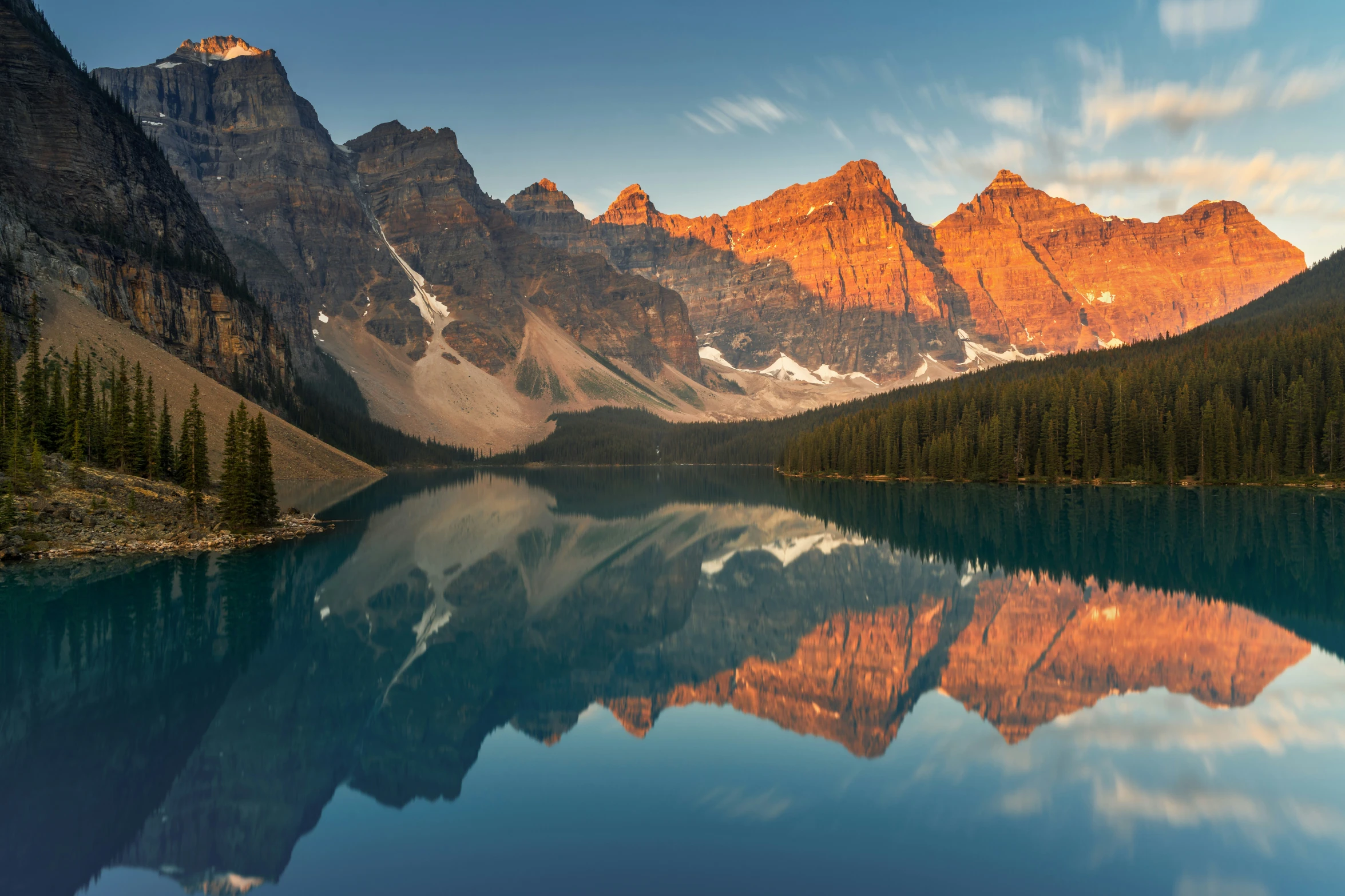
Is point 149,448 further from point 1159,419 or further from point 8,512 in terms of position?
point 1159,419

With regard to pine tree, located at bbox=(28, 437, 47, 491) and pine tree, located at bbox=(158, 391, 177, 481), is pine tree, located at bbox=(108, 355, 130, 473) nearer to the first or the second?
pine tree, located at bbox=(158, 391, 177, 481)

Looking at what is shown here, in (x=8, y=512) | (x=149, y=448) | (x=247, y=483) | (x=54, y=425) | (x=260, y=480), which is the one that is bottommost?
(x=8, y=512)

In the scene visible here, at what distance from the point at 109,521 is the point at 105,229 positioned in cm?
9653

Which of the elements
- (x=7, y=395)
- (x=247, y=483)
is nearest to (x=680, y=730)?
(x=247, y=483)

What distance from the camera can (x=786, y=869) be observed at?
30.6 ft

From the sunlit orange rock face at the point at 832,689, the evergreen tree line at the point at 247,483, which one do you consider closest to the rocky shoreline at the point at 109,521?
the evergreen tree line at the point at 247,483

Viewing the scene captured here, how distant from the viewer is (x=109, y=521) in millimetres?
38688

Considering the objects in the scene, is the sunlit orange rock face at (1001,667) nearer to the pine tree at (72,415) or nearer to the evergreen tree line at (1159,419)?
the pine tree at (72,415)

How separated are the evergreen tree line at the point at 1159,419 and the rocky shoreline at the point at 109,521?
78084mm

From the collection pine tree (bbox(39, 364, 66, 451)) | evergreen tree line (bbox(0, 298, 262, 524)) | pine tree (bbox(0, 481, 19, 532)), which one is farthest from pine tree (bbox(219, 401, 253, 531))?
pine tree (bbox(0, 481, 19, 532))

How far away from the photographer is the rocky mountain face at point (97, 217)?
96.2m

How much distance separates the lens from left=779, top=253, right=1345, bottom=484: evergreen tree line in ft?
260

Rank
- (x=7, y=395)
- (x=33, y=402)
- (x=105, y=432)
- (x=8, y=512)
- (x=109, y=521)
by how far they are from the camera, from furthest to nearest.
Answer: (x=105, y=432) < (x=7, y=395) < (x=33, y=402) < (x=109, y=521) < (x=8, y=512)

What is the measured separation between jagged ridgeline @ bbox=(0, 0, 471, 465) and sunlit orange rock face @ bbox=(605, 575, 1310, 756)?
92.4 m
